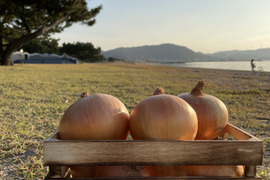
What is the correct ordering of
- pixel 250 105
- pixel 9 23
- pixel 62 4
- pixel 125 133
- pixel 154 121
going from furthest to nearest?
pixel 9 23 → pixel 62 4 → pixel 250 105 → pixel 125 133 → pixel 154 121

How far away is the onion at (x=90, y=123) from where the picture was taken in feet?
3.87

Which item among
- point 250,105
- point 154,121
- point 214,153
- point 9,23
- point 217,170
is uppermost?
point 9,23

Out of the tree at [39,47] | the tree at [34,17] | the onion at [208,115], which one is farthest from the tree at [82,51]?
the onion at [208,115]

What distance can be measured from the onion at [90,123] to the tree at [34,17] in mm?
17571

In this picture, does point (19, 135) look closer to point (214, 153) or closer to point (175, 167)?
point (175, 167)

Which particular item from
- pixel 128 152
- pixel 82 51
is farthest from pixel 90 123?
pixel 82 51

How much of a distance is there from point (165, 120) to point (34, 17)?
18476mm

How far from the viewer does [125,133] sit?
1.34 metres

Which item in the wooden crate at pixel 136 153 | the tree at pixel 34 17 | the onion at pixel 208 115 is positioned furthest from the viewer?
the tree at pixel 34 17

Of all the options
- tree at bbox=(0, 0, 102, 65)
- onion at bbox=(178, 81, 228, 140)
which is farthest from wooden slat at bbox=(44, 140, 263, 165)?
tree at bbox=(0, 0, 102, 65)

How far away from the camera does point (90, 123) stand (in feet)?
3.85

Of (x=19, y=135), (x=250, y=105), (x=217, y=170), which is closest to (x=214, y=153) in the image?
(x=217, y=170)

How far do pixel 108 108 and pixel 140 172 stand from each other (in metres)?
0.38

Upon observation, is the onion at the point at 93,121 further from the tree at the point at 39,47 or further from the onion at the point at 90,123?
the tree at the point at 39,47
